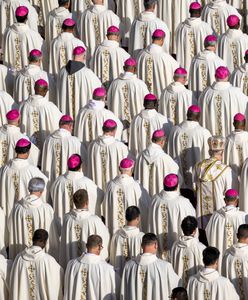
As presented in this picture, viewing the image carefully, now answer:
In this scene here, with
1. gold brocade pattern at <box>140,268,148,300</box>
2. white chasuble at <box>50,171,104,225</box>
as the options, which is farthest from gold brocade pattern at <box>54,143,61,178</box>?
gold brocade pattern at <box>140,268,148,300</box>

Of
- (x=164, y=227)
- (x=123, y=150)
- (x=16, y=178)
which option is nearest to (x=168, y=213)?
(x=164, y=227)

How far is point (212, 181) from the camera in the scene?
25594 mm

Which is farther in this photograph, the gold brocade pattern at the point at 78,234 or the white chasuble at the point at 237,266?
the gold brocade pattern at the point at 78,234

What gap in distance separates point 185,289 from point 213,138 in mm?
3748

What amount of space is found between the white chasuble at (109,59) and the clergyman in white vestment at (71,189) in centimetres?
322

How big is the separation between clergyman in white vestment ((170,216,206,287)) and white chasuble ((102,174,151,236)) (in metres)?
1.53

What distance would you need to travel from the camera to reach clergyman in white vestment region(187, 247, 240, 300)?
75.2 ft

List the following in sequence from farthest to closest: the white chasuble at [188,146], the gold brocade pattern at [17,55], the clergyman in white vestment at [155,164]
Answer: the gold brocade pattern at [17,55] < the white chasuble at [188,146] < the clergyman in white vestment at [155,164]

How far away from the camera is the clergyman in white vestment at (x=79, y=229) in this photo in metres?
24.6

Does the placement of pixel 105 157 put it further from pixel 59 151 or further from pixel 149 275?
pixel 149 275

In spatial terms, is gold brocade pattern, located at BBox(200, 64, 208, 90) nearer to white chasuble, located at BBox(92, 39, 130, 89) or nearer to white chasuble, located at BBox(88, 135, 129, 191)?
white chasuble, located at BBox(92, 39, 130, 89)

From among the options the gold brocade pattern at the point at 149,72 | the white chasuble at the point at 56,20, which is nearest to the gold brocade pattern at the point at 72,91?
the gold brocade pattern at the point at 149,72

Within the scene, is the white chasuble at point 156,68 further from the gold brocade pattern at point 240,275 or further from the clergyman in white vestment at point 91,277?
the gold brocade pattern at point 240,275

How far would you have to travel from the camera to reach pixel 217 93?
1081 inches
